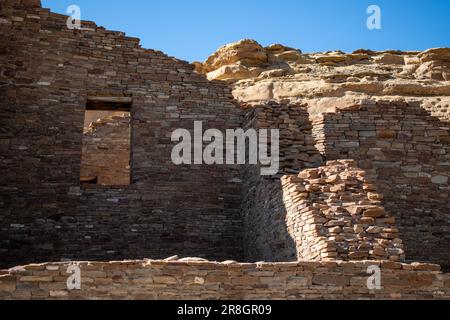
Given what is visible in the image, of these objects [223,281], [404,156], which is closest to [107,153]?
[404,156]

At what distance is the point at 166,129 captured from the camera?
43.8 feet

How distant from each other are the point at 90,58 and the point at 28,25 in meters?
1.47

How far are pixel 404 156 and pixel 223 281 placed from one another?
638cm

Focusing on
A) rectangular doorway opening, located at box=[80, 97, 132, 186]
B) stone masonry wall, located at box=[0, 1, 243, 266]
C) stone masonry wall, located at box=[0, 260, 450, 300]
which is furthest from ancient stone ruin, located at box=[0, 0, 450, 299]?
rectangular doorway opening, located at box=[80, 97, 132, 186]

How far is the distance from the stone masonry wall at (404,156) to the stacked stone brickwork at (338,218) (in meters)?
2.05

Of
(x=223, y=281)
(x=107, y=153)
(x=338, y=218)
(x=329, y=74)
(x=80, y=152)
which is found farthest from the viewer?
(x=329, y=74)

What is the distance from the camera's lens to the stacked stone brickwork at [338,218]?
29.6ft

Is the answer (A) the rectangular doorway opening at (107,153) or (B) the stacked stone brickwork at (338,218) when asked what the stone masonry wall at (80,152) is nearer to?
(A) the rectangular doorway opening at (107,153)

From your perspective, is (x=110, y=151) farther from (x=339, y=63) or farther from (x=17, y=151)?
(x=339, y=63)

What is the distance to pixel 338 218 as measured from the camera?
9.56 metres

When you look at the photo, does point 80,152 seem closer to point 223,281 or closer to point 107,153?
point 107,153

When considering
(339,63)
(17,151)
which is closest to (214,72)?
(339,63)

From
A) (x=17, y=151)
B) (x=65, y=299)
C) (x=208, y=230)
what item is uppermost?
(x=17, y=151)

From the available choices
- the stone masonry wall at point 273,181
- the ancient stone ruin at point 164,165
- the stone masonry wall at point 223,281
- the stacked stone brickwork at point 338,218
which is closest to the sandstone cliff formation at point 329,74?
the ancient stone ruin at point 164,165
